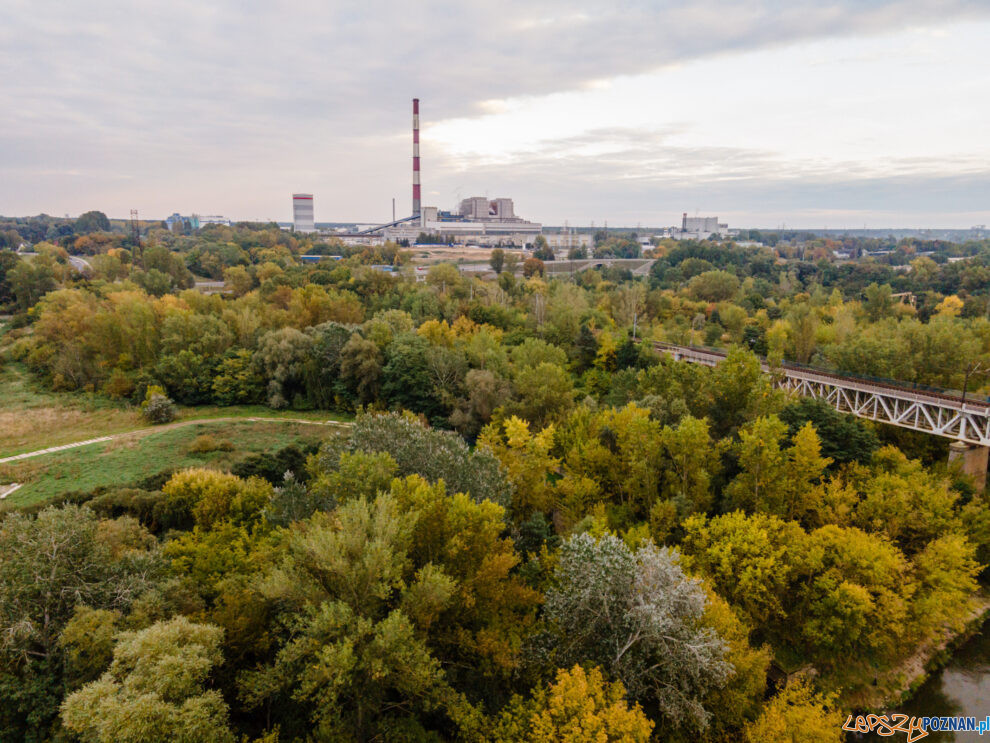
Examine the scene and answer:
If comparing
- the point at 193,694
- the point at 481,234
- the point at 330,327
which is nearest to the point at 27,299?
the point at 330,327

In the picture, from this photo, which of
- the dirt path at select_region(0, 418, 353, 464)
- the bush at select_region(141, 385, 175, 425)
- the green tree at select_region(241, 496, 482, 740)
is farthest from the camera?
the bush at select_region(141, 385, 175, 425)

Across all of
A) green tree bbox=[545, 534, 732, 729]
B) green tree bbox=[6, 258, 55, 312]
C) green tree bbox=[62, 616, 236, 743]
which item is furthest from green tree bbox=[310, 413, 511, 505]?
green tree bbox=[6, 258, 55, 312]

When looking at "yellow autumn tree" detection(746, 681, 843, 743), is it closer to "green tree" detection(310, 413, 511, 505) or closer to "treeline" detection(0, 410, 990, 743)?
"treeline" detection(0, 410, 990, 743)

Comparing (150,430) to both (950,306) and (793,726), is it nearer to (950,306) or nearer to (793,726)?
(793,726)

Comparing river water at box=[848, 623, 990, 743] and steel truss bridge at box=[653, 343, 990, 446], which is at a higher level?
steel truss bridge at box=[653, 343, 990, 446]

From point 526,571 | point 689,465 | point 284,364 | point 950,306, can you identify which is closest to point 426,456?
point 526,571

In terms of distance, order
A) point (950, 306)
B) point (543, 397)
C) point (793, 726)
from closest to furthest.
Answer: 1. point (793, 726)
2. point (543, 397)
3. point (950, 306)

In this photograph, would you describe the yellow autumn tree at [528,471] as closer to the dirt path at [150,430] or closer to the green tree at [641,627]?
the green tree at [641,627]
